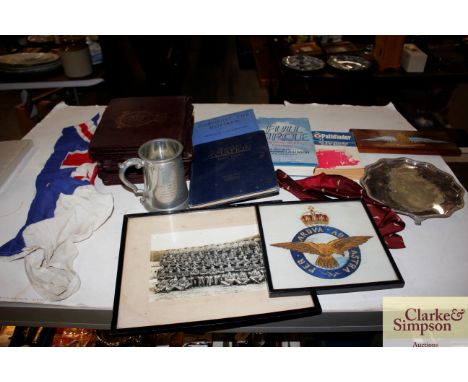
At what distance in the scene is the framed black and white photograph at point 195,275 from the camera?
55cm

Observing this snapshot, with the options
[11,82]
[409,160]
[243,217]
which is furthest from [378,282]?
[11,82]

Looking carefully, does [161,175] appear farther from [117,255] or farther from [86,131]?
[86,131]

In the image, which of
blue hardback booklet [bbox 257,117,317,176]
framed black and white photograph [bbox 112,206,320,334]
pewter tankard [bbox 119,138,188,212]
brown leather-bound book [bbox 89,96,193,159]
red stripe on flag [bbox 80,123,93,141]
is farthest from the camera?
red stripe on flag [bbox 80,123,93,141]

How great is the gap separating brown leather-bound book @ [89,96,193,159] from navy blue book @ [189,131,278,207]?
0.06 m

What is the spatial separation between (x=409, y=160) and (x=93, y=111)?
3.38 ft

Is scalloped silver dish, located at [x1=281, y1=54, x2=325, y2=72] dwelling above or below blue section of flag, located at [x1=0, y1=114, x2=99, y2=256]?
below

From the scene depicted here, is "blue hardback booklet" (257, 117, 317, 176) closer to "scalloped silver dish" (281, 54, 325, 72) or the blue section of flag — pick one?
the blue section of flag

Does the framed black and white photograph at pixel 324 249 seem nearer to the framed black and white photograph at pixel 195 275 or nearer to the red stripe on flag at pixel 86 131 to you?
the framed black and white photograph at pixel 195 275

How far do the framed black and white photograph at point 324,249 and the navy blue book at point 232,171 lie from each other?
6 cm

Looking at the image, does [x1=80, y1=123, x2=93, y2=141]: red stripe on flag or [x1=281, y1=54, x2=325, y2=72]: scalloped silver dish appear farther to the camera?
[x1=281, y1=54, x2=325, y2=72]: scalloped silver dish

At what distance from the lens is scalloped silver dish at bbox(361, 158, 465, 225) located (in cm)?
74

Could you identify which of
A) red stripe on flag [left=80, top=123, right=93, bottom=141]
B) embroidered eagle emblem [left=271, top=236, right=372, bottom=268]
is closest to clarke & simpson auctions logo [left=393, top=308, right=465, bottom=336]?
embroidered eagle emblem [left=271, top=236, right=372, bottom=268]

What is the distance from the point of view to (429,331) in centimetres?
58

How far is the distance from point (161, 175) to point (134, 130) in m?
0.21
